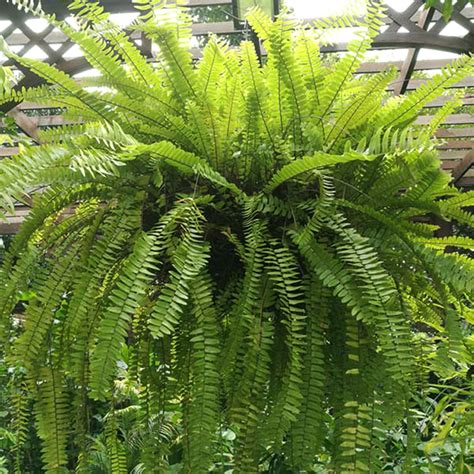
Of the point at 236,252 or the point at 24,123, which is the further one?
the point at 24,123

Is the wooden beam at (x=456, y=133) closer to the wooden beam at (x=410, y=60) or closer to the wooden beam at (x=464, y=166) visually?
the wooden beam at (x=464, y=166)

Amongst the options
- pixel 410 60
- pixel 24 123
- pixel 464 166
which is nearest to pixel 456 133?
pixel 464 166

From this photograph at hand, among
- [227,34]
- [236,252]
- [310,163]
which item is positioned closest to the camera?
[310,163]

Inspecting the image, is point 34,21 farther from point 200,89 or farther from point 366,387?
point 366,387

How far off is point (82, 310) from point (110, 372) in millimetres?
164

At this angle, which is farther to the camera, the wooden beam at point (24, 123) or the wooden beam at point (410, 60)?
the wooden beam at point (24, 123)

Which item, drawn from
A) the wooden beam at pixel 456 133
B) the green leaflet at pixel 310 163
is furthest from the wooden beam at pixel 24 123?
the green leaflet at pixel 310 163

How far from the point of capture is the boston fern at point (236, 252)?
891 mm

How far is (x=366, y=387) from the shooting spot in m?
0.94

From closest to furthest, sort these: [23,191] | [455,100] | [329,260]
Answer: [23,191] < [329,260] < [455,100]

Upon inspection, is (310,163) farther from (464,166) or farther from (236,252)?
(464,166)

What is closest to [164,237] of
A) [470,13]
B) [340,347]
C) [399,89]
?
[340,347]

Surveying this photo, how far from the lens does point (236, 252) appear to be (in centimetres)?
104

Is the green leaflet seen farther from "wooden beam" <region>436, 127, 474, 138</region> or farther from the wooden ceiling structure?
"wooden beam" <region>436, 127, 474, 138</region>
